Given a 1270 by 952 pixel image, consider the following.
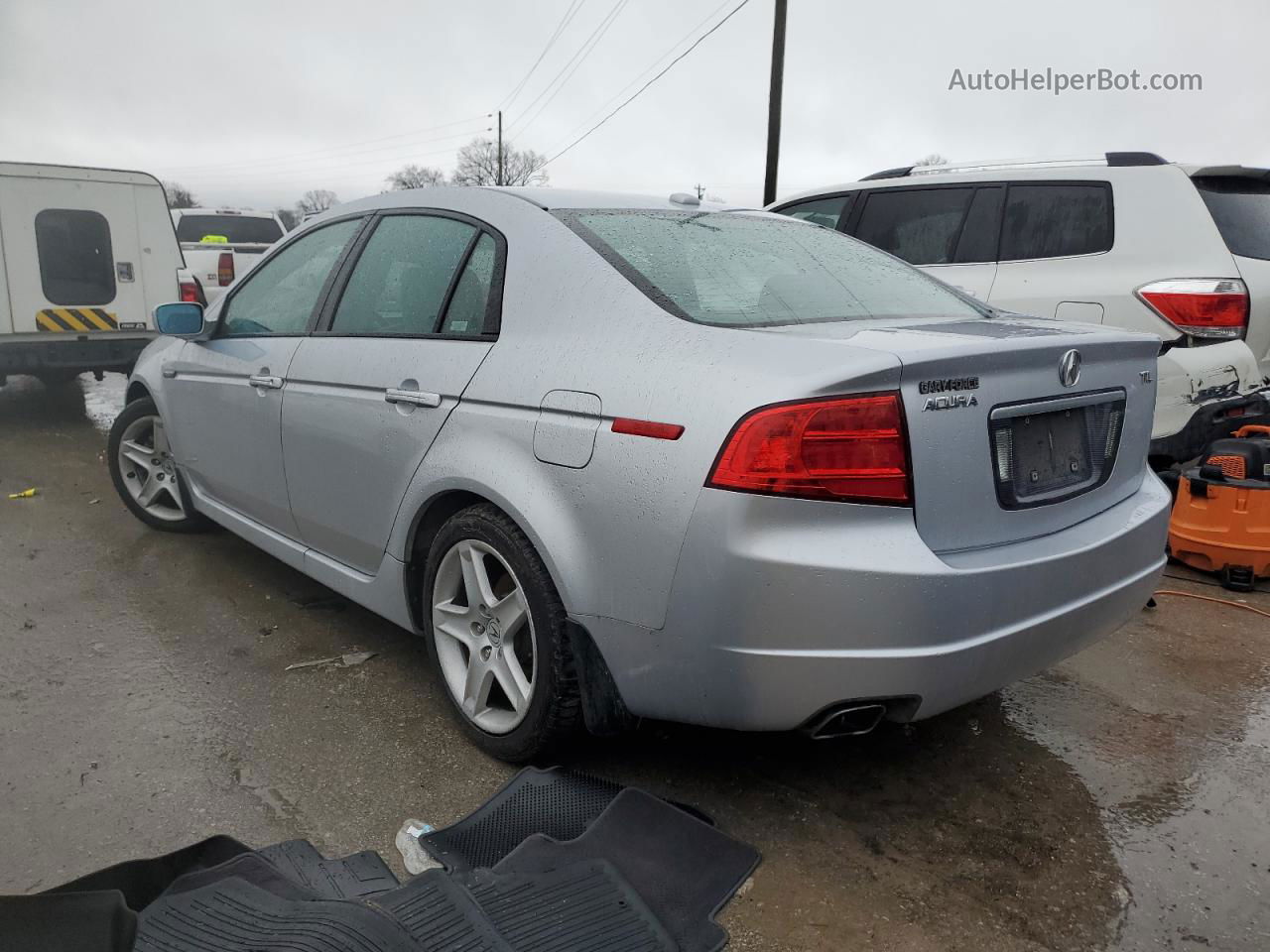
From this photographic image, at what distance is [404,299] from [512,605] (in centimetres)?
114

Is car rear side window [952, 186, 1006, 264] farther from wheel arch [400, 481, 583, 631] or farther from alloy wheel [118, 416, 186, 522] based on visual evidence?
alloy wheel [118, 416, 186, 522]

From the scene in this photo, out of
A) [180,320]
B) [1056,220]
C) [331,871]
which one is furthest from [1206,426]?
[180,320]

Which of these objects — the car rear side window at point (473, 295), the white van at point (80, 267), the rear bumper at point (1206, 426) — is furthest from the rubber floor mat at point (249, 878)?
the white van at point (80, 267)

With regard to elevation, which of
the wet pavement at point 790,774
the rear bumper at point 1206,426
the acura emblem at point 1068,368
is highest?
the acura emblem at point 1068,368

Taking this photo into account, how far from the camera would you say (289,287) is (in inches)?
150

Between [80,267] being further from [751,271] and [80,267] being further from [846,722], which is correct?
[846,722]

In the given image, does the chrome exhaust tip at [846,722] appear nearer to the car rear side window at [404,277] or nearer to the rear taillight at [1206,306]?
the car rear side window at [404,277]

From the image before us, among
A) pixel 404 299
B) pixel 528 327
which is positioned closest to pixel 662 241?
pixel 528 327

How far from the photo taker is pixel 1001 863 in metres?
2.32

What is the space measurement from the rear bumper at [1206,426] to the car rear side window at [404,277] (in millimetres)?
3371

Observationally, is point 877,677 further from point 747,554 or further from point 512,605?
point 512,605

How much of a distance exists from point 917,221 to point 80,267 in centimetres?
710

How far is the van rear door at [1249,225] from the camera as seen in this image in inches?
179

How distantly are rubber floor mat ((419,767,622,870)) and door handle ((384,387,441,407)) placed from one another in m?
1.07
